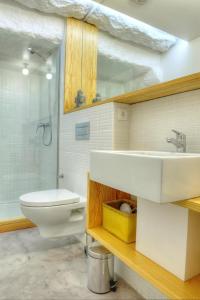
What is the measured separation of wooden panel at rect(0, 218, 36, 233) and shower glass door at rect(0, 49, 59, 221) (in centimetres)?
38

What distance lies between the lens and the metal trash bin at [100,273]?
133 centimetres

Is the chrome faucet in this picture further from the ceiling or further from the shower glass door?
the shower glass door

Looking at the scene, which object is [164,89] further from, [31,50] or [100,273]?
[31,50]

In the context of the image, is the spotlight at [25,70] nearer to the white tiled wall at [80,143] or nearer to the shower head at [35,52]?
the shower head at [35,52]

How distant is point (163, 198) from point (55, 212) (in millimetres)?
1054

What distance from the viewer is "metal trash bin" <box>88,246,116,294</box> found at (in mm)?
1329

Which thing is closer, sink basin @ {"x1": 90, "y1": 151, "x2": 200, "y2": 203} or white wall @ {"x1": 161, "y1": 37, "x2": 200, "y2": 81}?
sink basin @ {"x1": 90, "y1": 151, "x2": 200, "y2": 203}

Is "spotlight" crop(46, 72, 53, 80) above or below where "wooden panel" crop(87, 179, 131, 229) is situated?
above

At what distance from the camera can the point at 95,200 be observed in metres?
1.42

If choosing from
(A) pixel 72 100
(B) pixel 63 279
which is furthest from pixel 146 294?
(A) pixel 72 100

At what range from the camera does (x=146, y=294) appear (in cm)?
129

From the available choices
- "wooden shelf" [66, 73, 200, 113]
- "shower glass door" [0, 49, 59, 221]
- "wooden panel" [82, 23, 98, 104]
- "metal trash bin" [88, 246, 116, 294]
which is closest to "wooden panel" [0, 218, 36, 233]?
"shower glass door" [0, 49, 59, 221]

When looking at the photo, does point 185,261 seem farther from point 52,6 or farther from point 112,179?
point 52,6

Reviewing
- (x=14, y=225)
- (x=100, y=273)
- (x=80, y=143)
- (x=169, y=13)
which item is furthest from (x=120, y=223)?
(x=169, y=13)
